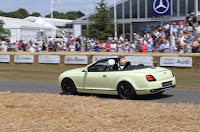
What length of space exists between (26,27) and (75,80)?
4446 cm

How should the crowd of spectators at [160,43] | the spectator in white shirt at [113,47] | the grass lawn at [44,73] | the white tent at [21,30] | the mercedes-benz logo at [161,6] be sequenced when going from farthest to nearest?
1. the white tent at [21,30]
2. the mercedes-benz logo at [161,6]
3. the spectator in white shirt at [113,47]
4. the crowd of spectators at [160,43]
5. the grass lawn at [44,73]

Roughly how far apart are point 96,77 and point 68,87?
1.32 m

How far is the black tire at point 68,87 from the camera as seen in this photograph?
12.8 metres

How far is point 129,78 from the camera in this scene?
36.5 feet

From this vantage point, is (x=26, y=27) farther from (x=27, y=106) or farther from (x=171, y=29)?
(x=27, y=106)

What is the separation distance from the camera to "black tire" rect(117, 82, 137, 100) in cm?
1115

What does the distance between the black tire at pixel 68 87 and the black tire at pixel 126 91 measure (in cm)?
205

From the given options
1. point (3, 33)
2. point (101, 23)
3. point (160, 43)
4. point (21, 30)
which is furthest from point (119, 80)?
point (21, 30)

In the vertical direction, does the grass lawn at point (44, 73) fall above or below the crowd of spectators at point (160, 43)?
below

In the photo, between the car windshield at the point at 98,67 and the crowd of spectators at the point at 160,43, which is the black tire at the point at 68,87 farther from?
the crowd of spectators at the point at 160,43

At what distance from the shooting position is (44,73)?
74.6 feet

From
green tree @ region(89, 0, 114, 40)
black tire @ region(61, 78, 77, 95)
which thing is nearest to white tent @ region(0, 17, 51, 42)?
green tree @ region(89, 0, 114, 40)

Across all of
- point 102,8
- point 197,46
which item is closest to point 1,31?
point 102,8

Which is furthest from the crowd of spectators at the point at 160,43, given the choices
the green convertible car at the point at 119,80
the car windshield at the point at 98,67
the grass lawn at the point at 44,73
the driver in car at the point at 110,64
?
the driver in car at the point at 110,64
